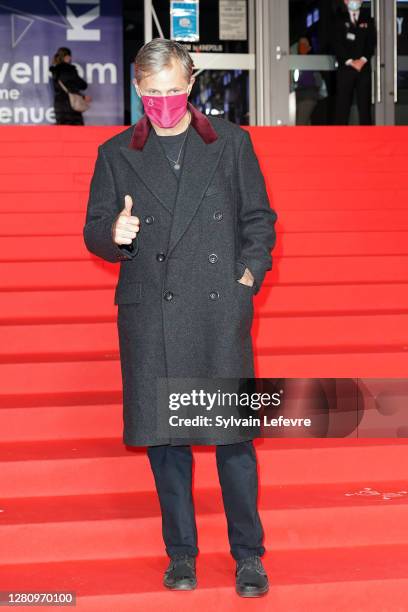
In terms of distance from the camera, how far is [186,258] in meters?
2.52

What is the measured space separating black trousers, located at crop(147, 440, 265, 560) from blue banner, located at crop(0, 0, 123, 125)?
29.1 ft

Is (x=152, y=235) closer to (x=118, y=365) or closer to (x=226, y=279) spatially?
(x=226, y=279)

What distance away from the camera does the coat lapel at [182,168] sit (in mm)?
2514

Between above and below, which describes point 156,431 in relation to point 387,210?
below

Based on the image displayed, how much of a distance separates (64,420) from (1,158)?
11.3 feet

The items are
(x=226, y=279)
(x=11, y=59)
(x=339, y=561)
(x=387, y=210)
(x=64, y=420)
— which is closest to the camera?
(x=226, y=279)

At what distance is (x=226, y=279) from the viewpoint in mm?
2525

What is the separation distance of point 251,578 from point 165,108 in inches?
50.2

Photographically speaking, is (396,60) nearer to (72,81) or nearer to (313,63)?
(313,63)

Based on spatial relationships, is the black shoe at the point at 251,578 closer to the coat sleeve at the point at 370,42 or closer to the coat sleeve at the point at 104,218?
the coat sleeve at the point at 104,218

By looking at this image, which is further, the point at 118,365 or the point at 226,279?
the point at 118,365

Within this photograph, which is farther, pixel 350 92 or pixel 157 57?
pixel 350 92

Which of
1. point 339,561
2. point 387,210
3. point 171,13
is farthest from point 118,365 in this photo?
point 171,13

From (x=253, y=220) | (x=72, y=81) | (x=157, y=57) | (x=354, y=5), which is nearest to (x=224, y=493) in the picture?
(x=253, y=220)
